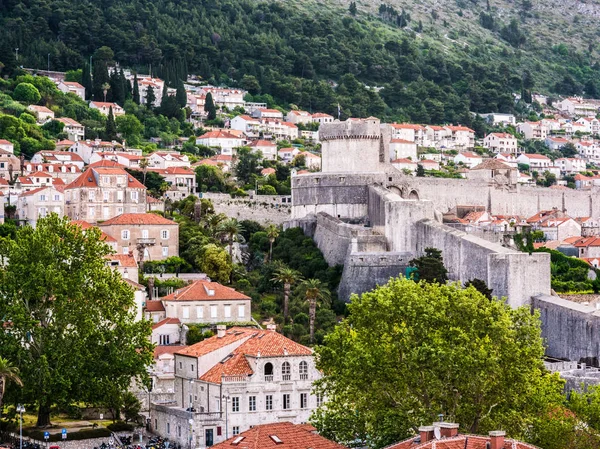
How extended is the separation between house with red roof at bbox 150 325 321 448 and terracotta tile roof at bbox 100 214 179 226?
23.4 m

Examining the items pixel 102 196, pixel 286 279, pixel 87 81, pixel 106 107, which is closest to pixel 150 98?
pixel 87 81

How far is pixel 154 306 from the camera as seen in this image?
70000mm

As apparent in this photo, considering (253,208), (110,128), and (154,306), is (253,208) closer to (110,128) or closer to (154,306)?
(154,306)

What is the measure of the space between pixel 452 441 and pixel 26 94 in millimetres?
91580

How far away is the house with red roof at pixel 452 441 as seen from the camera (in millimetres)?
36619

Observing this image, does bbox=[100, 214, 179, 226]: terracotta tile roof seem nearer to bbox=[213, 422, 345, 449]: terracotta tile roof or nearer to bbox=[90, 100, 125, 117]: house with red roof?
bbox=[213, 422, 345, 449]: terracotta tile roof

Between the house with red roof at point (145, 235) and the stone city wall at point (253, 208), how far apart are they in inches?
398

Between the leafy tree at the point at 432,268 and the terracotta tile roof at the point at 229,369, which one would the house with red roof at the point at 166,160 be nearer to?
the leafy tree at the point at 432,268

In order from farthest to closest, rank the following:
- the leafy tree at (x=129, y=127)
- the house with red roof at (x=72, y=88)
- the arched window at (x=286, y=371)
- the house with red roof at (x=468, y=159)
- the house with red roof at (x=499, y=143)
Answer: the house with red roof at (x=499, y=143) → the house with red roof at (x=468, y=159) → the house with red roof at (x=72, y=88) → the leafy tree at (x=129, y=127) → the arched window at (x=286, y=371)

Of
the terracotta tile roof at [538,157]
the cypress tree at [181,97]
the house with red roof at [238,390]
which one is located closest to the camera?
the house with red roof at [238,390]

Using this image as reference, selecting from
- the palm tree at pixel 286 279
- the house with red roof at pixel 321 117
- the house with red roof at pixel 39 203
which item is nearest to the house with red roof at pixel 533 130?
the house with red roof at pixel 321 117

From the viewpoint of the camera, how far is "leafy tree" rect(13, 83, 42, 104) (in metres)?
123

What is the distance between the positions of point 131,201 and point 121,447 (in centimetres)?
3594

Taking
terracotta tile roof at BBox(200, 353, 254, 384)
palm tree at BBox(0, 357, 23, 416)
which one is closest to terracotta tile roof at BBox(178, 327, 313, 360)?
terracotta tile roof at BBox(200, 353, 254, 384)
